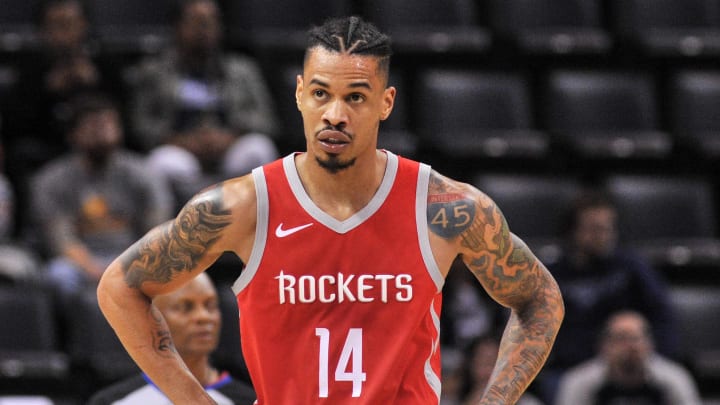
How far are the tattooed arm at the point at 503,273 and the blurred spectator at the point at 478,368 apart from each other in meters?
3.21

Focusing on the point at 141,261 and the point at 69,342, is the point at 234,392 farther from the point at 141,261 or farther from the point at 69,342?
the point at 69,342

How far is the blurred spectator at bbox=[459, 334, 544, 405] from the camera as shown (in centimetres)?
693

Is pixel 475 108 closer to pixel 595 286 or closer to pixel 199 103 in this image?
pixel 595 286

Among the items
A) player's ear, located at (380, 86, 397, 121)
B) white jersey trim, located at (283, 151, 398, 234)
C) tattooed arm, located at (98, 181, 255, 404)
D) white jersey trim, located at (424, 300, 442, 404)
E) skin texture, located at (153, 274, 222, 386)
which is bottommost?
skin texture, located at (153, 274, 222, 386)

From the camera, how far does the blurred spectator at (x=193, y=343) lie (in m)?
4.67

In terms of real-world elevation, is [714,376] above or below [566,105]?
below

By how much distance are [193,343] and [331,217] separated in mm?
1298

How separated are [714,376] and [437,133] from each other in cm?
244

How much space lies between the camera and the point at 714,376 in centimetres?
762

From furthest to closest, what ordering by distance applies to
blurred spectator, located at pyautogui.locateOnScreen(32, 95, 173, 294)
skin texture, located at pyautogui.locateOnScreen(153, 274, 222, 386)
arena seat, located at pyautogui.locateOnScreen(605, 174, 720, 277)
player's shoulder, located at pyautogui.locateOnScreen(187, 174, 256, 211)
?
arena seat, located at pyautogui.locateOnScreen(605, 174, 720, 277) < blurred spectator, located at pyautogui.locateOnScreen(32, 95, 173, 294) < skin texture, located at pyautogui.locateOnScreen(153, 274, 222, 386) < player's shoulder, located at pyautogui.locateOnScreen(187, 174, 256, 211)

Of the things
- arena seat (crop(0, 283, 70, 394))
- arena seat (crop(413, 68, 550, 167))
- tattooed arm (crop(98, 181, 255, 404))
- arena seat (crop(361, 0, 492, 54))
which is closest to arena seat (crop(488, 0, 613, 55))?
arena seat (crop(361, 0, 492, 54))

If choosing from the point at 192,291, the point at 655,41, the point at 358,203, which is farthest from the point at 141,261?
the point at 655,41

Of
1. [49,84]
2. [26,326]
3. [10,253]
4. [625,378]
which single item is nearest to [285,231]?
[26,326]

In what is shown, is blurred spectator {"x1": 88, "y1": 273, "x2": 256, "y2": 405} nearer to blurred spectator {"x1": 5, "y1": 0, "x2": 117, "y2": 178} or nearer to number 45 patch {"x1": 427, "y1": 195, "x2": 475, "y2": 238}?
number 45 patch {"x1": 427, "y1": 195, "x2": 475, "y2": 238}
